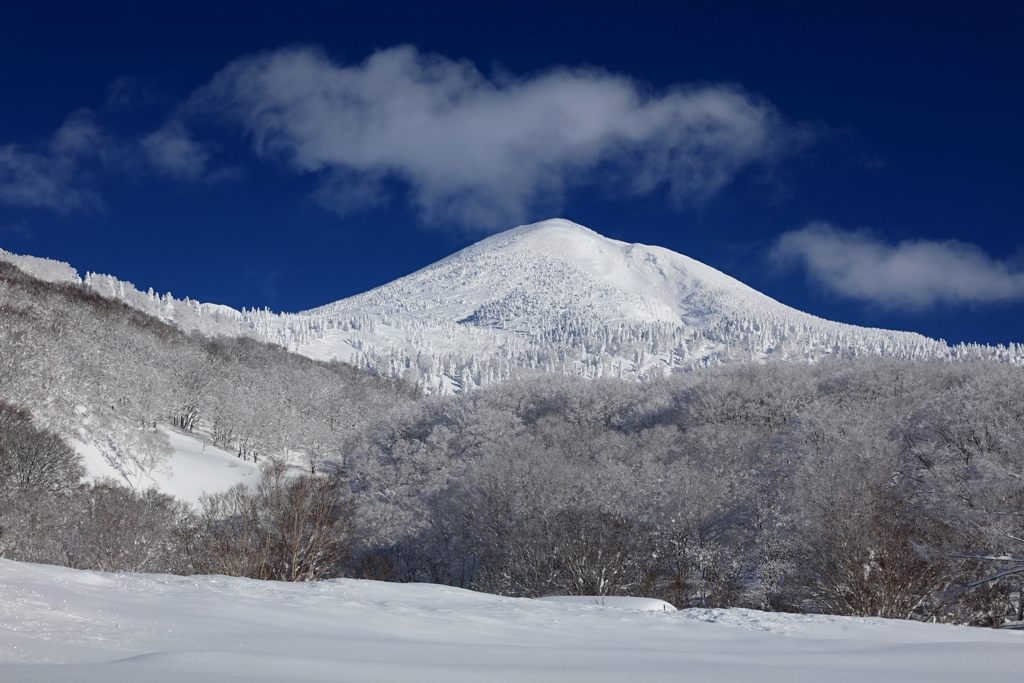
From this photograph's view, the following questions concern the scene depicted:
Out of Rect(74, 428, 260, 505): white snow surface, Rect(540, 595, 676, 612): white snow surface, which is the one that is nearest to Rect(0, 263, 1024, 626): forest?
Rect(74, 428, 260, 505): white snow surface

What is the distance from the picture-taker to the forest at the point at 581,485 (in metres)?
29.0

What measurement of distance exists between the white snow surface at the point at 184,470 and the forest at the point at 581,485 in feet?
4.63

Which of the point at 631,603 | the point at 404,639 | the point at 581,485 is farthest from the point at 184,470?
the point at 404,639

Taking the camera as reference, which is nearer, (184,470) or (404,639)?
(404,639)

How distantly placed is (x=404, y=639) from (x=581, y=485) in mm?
37177

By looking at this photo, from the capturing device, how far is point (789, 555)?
36156mm

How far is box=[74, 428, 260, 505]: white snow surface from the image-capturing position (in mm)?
55062

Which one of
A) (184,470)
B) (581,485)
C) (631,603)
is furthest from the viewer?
(184,470)

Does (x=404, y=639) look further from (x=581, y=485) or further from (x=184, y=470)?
(x=184, y=470)

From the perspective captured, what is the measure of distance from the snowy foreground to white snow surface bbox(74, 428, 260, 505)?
43674 millimetres

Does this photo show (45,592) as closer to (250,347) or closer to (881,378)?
(881,378)

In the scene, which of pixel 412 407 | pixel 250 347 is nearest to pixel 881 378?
pixel 412 407

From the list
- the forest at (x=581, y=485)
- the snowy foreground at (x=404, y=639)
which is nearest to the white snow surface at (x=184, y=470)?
the forest at (x=581, y=485)

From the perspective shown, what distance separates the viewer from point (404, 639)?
1015cm
